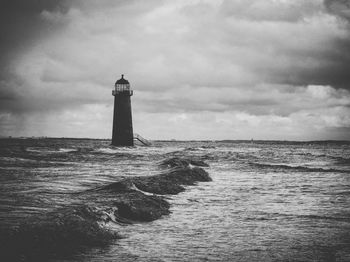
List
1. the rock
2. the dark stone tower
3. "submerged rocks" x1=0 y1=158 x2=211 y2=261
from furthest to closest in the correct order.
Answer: the dark stone tower → the rock → "submerged rocks" x1=0 y1=158 x2=211 y2=261

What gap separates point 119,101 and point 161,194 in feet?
95.5

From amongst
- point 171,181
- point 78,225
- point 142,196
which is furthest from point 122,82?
point 78,225

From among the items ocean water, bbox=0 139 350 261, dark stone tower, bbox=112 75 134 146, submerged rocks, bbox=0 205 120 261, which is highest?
dark stone tower, bbox=112 75 134 146

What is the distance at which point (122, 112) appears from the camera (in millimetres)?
38000

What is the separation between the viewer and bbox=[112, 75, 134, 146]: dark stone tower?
37812 millimetres

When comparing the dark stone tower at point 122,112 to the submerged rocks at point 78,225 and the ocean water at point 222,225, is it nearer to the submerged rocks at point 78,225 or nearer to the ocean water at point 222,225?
the ocean water at point 222,225

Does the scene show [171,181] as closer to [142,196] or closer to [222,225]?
[142,196]

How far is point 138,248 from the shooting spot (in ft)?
15.3

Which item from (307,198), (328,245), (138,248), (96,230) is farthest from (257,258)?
(307,198)

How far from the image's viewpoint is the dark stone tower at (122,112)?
3781 centimetres

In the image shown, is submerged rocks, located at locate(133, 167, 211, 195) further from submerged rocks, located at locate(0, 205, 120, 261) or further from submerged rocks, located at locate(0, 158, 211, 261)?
submerged rocks, located at locate(0, 205, 120, 261)

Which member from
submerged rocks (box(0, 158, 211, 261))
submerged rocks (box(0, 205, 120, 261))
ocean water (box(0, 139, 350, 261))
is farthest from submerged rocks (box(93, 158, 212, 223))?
submerged rocks (box(0, 205, 120, 261))

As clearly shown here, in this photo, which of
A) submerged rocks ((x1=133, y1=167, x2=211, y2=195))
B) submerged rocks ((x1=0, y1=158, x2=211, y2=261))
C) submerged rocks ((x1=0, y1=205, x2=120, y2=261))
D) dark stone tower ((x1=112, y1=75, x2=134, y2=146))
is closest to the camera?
submerged rocks ((x1=0, y1=205, x2=120, y2=261))

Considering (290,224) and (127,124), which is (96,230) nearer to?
(290,224)
